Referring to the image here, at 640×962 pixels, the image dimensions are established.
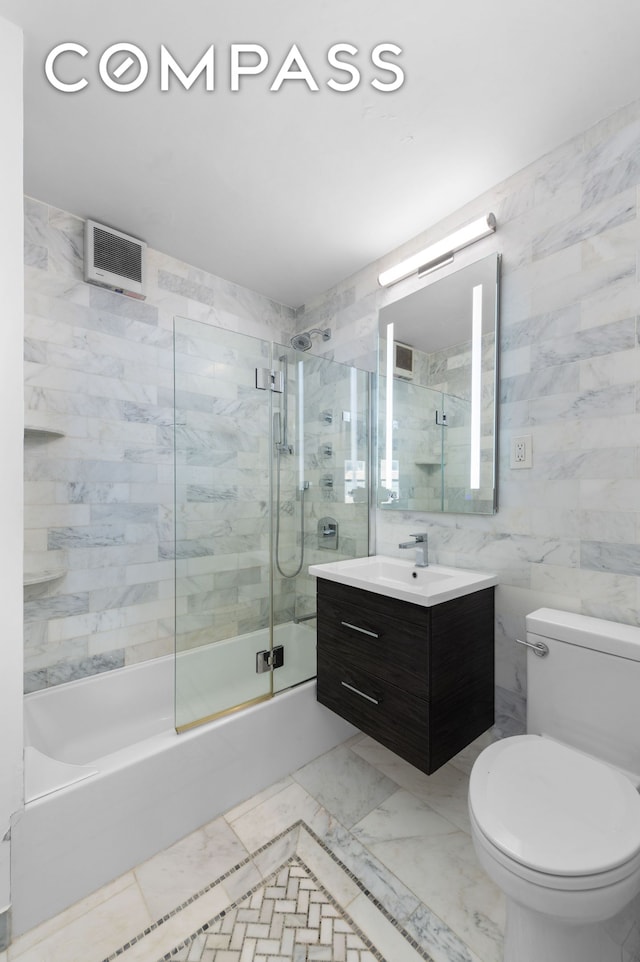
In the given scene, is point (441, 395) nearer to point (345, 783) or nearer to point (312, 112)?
point (312, 112)

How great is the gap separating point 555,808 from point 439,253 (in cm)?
201

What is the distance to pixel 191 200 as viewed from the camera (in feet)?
5.83

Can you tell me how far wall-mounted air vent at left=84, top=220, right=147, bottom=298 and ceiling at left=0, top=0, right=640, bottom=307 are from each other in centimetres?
7

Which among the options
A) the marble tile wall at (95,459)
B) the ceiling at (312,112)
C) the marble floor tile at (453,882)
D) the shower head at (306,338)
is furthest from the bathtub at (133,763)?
the ceiling at (312,112)

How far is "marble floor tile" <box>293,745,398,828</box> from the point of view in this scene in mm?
1607

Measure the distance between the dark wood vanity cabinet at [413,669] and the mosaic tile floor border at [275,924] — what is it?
41 centimetres

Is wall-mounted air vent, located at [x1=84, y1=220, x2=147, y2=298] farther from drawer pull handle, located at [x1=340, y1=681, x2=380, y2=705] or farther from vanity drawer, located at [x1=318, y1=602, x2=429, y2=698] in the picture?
drawer pull handle, located at [x1=340, y1=681, x2=380, y2=705]

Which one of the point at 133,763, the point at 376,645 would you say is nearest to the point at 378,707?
the point at 376,645

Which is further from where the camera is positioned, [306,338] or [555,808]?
[306,338]

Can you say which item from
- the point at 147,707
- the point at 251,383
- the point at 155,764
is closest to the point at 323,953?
the point at 155,764

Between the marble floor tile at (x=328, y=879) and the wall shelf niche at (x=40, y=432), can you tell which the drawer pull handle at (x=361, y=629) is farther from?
the wall shelf niche at (x=40, y=432)

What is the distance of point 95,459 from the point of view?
196 centimetres

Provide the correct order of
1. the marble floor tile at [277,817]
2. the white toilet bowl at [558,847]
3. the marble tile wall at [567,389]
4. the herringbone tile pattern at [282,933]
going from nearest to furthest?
the white toilet bowl at [558,847] → the herringbone tile pattern at [282,933] → the marble tile wall at [567,389] → the marble floor tile at [277,817]

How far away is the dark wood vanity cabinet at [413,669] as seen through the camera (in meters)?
1.39
